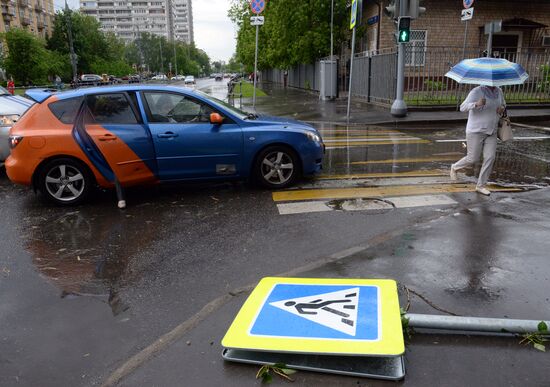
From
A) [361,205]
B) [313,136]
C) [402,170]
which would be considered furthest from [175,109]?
[402,170]

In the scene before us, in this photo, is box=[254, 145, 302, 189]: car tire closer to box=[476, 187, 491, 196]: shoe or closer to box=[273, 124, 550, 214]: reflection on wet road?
box=[273, 124, 550, 214]: reflection on wet road

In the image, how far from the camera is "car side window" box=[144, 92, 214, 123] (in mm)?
7137

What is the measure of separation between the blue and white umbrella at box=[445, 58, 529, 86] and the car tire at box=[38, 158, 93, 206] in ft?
17.8

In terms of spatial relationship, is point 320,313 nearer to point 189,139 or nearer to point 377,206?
point 377,206

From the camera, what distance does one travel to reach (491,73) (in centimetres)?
640

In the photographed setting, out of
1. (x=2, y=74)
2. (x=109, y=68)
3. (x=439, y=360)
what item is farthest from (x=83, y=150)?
Answer: (x=109, y=68)

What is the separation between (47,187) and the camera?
7.00 metres

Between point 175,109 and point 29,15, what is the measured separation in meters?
94.4

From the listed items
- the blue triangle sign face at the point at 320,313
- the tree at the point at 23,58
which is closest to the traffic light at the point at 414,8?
the blue triangle sign face at the point at 320,313

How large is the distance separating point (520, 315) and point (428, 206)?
10.0ft

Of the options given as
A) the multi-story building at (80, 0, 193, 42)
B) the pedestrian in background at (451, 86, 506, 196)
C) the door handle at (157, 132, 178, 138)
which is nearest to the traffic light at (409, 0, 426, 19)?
the pedestrian in background at (451, 86, 506, 196)

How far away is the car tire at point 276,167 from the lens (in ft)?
24.6

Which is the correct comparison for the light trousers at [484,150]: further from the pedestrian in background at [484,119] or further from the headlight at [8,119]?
the headlight at [8,119]

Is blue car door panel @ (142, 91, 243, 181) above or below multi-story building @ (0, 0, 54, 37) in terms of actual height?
below
